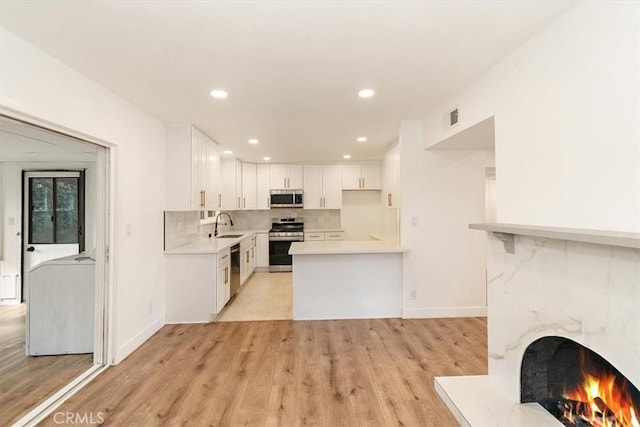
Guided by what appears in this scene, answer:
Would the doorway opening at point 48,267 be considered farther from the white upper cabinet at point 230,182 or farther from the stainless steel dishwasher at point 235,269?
the white upper cabinet at point 230,182

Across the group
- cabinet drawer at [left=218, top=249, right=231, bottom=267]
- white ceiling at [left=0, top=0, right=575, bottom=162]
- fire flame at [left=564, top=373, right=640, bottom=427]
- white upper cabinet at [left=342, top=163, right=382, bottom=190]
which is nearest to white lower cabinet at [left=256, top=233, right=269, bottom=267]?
white upper cabinet at [left=342, top=163, right=382, bottom=190]

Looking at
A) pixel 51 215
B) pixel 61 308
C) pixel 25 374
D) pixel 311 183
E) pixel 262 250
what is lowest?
pixel 25 374

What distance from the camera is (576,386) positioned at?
1.72m

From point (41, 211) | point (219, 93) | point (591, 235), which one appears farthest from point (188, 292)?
point (591, 235)

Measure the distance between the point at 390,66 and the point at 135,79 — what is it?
196cm

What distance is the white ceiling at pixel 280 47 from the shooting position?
1.58 meters

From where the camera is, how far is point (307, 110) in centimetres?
313

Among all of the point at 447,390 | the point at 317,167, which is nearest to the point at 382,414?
the point at 447,390

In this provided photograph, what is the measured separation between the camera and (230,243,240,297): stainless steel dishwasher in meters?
4.44

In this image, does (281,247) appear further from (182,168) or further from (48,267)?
(48,267)

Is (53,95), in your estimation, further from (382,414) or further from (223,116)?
(382,414)

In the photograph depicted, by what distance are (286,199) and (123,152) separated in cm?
370

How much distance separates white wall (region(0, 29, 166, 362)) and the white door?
1971 millimetres

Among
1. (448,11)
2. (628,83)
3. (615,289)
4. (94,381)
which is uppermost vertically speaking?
(448,11)
